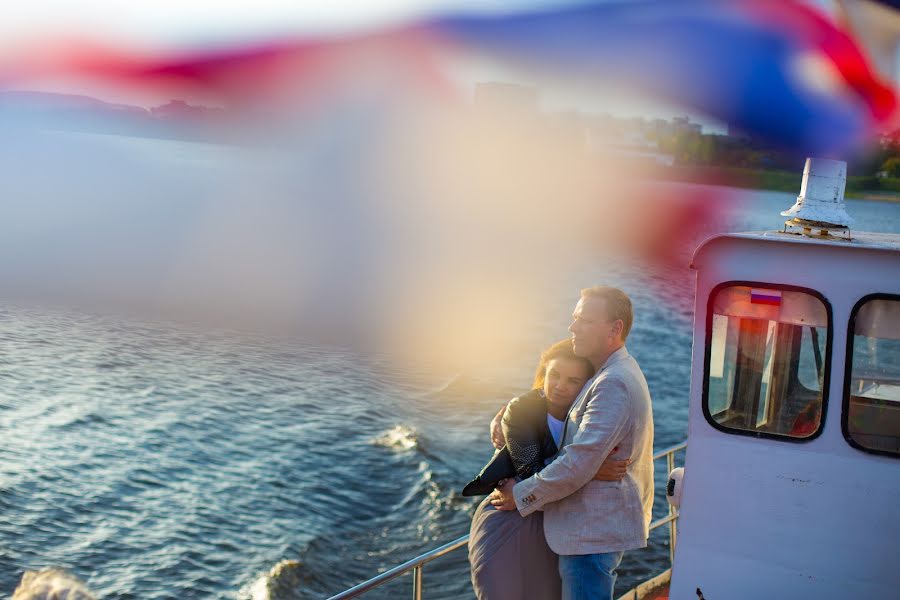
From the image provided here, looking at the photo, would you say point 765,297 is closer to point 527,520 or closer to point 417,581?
point 527,520

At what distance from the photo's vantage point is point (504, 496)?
16.6ft

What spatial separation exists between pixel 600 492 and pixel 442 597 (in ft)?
79.8

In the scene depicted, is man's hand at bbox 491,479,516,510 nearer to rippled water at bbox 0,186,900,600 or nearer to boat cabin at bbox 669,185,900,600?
boat cabin at bbox 669,185,900,600

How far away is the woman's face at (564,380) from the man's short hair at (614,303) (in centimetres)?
31

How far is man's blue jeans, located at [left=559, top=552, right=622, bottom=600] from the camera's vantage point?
16.2 feet

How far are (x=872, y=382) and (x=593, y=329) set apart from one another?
153 cm

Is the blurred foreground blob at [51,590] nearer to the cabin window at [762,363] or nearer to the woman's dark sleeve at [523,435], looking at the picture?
the woman's dark sleeve at [523,435]

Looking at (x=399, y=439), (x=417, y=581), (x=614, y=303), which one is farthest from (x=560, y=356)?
(x=399, y=439)

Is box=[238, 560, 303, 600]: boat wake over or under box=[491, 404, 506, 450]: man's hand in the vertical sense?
under

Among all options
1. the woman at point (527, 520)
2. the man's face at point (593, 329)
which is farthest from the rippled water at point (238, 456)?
the man's face at point (593, 329)

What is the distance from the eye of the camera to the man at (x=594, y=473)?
189 inches

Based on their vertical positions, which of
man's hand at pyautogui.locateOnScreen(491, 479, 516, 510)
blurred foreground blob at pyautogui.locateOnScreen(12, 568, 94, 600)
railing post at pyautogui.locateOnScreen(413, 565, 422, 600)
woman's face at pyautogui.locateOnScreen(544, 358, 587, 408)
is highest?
woman's face at pyautogui.locateOnScreen(544, 358, 587, 408)

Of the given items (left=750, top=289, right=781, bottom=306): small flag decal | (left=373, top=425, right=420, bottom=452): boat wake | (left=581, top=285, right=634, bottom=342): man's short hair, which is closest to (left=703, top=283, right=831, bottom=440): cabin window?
(left=750, top=289, right=781, bottom=306): small flag decal

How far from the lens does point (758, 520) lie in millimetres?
5266
